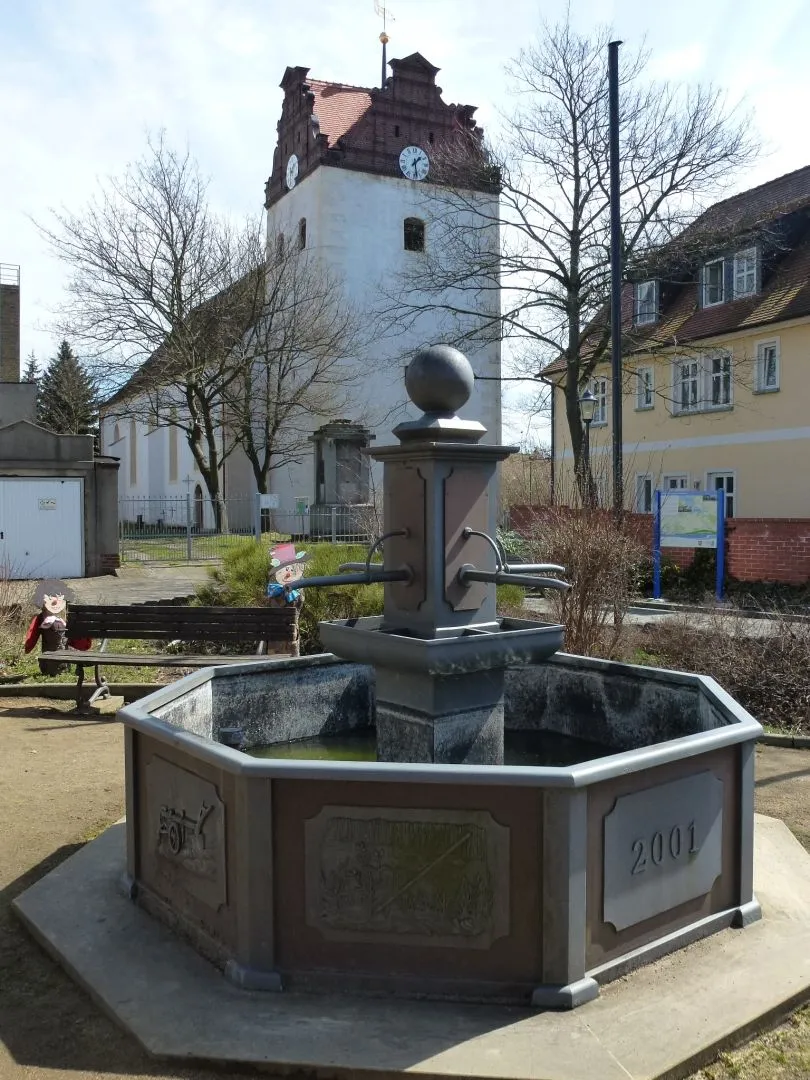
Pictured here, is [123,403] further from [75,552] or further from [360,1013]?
[360,1013]

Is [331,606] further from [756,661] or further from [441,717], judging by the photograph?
[441,717]

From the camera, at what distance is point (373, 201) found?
123 feet

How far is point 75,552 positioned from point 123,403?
16.0 metres

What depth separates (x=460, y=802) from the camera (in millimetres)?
3777

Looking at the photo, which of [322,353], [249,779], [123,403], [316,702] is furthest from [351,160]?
[249,779]

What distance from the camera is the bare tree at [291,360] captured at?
34125 millimetres

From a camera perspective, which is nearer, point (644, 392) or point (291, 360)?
point (644, 392)

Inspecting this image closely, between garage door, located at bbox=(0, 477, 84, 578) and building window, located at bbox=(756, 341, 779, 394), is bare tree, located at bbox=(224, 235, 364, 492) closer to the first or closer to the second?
garage door, located at bbox=(0, 477, 84, 578)

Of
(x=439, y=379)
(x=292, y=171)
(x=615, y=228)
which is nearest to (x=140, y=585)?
(x=615, y=228)

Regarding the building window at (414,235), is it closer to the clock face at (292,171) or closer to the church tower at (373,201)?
the church tower at (373,201)

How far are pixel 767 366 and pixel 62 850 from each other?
24647mm

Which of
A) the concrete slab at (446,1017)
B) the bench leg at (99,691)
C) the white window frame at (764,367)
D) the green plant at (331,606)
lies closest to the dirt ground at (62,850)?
the concrete slab at (446,1017)

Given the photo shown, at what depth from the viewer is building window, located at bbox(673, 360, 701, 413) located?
28.7 meters

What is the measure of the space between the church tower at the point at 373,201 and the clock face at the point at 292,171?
42 millimetres
